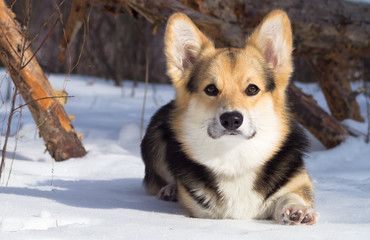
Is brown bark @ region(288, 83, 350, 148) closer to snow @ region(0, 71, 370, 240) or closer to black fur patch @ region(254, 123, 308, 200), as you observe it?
snow @ region(0, 71, 370, 240)

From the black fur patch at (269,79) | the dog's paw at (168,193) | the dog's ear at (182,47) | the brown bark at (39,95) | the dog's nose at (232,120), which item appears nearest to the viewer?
the dog's nose at (232,120)

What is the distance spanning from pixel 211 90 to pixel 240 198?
682 millimetres

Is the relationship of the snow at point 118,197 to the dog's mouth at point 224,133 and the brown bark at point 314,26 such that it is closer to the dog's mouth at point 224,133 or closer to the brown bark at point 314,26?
the dog's mouth at point 224,133

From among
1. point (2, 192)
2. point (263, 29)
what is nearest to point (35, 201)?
point (2, 192)

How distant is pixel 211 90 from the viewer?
127 inches

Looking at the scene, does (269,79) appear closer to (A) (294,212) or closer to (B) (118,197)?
(A) (294,212)

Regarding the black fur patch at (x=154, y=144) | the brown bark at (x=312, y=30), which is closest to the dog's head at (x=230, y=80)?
the black fur patch at (x=154, y=144)

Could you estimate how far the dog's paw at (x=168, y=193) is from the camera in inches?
155

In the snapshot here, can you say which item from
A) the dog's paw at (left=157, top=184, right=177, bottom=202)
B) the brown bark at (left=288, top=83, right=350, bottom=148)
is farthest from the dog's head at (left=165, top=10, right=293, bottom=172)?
Answer: the brown bark at (left=288, top=83, right=350, bottom=148)

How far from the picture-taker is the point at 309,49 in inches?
231

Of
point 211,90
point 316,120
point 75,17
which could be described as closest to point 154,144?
point 211,90

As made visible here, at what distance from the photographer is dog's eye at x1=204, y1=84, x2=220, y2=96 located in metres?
3.19

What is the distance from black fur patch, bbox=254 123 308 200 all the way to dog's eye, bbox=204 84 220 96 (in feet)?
1.80

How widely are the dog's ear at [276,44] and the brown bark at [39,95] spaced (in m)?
A: 1.91
